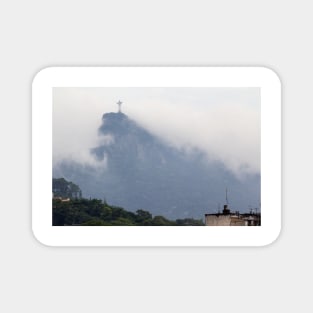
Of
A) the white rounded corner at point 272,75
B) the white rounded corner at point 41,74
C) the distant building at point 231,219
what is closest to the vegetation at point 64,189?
the white rounded corner at point 41,74

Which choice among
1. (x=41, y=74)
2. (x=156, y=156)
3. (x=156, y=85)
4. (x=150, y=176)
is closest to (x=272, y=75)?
(x=156, y=85)

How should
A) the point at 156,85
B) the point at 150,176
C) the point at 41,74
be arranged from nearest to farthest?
the point at 41,74, the point at 156,85, the point at 150,176

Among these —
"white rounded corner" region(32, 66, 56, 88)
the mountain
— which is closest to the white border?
"white rounded corner" region(32, 66, 56, 88)

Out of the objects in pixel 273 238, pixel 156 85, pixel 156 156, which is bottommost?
pixel 273 238

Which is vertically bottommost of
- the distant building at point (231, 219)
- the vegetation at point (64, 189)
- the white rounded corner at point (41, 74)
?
the distant building at point (231, 219)

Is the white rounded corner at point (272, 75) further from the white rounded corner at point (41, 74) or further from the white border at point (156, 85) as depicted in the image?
the white rounded corner at point (41, 74)

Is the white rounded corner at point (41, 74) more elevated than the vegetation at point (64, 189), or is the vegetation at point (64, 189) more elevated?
the white rounded corner at point (41, 74)

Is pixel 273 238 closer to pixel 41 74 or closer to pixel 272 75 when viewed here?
pixel 272 75
